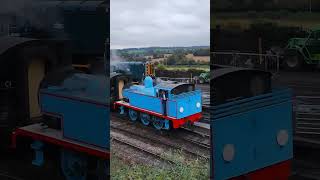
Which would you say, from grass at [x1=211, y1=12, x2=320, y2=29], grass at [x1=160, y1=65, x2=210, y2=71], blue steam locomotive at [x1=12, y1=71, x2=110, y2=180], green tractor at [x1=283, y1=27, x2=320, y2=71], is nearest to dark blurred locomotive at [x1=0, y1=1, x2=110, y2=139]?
blue steam locomotive at [x1=12, y1=71, x2=110, y2=180]

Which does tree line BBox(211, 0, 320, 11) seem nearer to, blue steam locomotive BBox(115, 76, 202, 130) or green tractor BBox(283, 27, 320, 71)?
green tractor BBox(283, 27, 320, 71)

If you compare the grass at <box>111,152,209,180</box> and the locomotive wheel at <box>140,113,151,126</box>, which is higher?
the locomotive wheel at <box>140,113,151,126</box>

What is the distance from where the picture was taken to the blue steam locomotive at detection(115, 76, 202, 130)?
7.25ft

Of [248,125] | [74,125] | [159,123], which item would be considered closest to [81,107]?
[74,125]

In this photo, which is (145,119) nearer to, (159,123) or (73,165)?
(159,123)

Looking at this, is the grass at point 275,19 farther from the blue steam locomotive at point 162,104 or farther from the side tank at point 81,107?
the side tank at point 81,107

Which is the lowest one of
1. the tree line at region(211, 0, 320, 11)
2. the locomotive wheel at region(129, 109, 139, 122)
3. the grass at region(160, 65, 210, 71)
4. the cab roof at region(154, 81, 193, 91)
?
the locomotive wheel at region(129, 109, 139, 122)

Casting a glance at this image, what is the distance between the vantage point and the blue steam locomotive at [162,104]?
221 centimetres

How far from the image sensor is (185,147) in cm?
221

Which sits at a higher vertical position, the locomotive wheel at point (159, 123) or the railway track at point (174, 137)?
the locomotive wheel at point (159, 123)

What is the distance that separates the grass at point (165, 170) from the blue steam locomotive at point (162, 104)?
0.55 ft

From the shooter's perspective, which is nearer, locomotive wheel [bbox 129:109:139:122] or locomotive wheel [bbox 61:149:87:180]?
locomotive wheel [bbox 129:109:139:122]

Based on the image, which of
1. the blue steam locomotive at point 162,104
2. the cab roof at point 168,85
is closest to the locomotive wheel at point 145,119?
the blue steam locomotive at point 162,104

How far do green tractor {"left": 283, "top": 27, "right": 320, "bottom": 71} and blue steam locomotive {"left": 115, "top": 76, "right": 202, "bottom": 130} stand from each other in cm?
48
